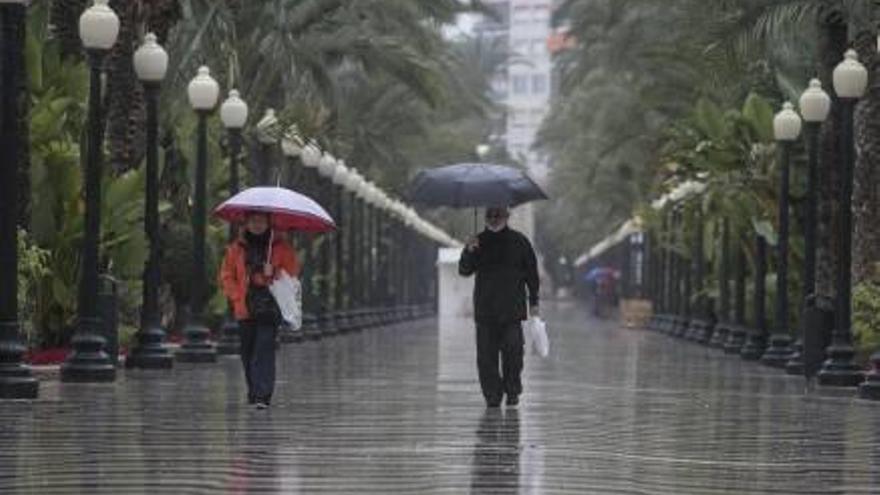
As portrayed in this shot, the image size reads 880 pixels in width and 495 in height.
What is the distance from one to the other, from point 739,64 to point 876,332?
5459 mm

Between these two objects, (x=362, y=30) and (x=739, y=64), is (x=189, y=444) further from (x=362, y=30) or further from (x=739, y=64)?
(x=362, y=30)

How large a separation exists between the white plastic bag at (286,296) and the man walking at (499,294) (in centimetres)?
140

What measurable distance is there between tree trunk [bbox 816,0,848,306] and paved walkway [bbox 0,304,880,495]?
185 inches

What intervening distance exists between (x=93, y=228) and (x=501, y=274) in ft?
16.6

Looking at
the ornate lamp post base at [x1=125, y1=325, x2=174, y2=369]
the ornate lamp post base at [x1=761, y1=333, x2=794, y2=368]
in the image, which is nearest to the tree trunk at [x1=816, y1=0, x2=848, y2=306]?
the ornate lamp post base at [x1=761, y1=333, x2=794, y2=368]

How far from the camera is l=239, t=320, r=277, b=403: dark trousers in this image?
1546 centimetres

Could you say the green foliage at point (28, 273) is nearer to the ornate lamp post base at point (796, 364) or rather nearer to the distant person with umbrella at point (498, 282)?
the distant person with umbrella at point (498, 282)

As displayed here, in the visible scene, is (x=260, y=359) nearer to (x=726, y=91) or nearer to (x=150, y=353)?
(x=150, y=353)

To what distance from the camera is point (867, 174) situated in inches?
Result: 1022

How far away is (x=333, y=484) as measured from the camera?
390 inches

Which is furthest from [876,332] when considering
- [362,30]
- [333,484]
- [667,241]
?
[667,241]

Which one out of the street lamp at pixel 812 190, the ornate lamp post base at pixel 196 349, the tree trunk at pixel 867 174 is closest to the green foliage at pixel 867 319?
the street lamp at pixel 812 190

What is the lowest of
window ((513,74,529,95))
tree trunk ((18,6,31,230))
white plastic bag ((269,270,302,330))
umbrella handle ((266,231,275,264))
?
white plastic bag ((269,270,302,330))

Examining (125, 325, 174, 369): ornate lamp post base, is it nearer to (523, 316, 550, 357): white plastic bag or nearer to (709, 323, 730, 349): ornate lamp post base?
(523, 316, 550, 357): white plastic bag
